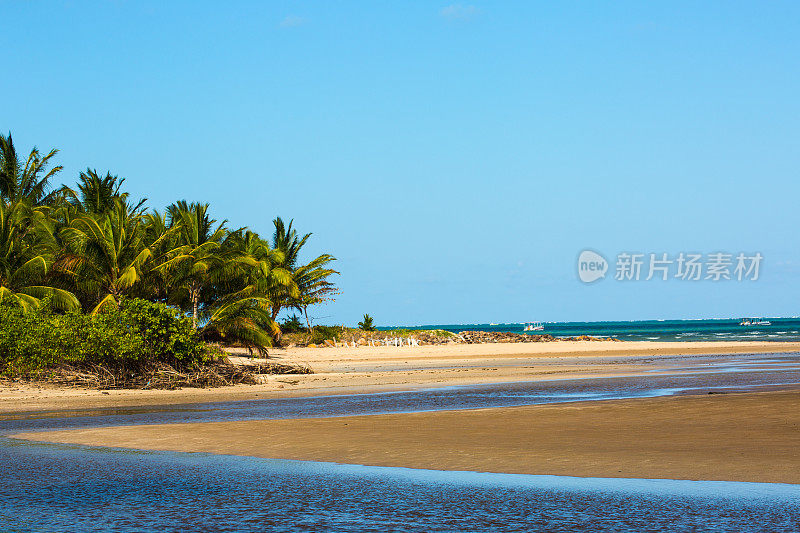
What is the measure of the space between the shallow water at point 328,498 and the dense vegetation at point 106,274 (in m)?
13.1

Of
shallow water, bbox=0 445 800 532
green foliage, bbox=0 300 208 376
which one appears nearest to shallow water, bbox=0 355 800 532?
shallow water, bbox=0 445 800 532

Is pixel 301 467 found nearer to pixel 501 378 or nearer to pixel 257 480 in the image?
pixel 257 480

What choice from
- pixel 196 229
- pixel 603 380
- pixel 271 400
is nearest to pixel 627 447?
pixel 271 400

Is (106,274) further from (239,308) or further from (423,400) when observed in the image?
(423,400)

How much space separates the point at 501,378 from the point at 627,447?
17478 mm

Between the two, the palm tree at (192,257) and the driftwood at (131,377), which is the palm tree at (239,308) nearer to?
the palm tree at (192,257)

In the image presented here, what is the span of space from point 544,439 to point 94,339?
16.2 meters

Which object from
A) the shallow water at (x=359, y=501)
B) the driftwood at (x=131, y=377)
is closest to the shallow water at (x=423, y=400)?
the driftwood at (x=131, y=377)

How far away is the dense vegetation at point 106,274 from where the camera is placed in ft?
74.8

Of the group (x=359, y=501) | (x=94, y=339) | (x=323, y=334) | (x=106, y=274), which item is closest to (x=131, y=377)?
(x=94, y=339)

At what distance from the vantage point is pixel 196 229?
3562 cm

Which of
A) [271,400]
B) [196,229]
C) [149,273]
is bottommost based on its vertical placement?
[271,400]

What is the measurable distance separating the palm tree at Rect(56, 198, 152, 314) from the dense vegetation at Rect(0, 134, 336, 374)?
0.13 ft

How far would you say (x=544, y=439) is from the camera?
1076cm
